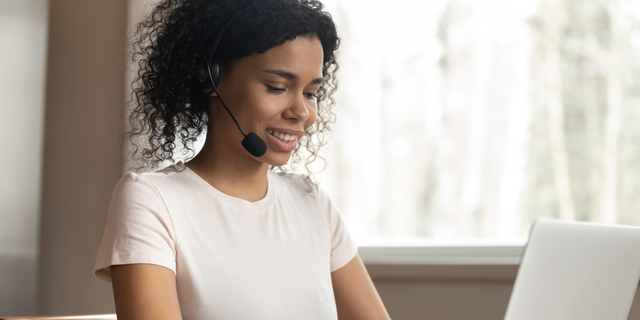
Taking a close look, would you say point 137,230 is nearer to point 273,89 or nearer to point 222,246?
point 222,246

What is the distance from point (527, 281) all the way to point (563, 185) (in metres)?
0.76

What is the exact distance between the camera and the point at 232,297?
873mm

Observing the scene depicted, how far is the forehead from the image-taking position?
906mm

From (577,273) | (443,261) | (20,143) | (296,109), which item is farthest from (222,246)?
(20,143)

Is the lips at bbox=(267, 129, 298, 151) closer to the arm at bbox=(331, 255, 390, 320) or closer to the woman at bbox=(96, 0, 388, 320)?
the woman at bbox=(96, 0, 388, 320)

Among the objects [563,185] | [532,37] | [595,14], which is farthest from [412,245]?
[595,14]

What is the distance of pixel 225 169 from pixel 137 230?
0.73 feet

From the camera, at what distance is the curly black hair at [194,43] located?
0.92 metres

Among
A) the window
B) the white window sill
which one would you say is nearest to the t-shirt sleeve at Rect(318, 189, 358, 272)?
the white window sill

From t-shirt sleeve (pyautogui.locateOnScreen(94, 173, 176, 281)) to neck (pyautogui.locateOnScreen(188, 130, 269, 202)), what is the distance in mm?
127

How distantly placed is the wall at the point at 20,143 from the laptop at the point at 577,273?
153cm

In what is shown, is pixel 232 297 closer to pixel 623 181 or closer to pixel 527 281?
pixel 527 281

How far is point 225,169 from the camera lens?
3.24ft

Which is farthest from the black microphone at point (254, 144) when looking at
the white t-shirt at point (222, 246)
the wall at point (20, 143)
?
the wall at point (20, 143)
